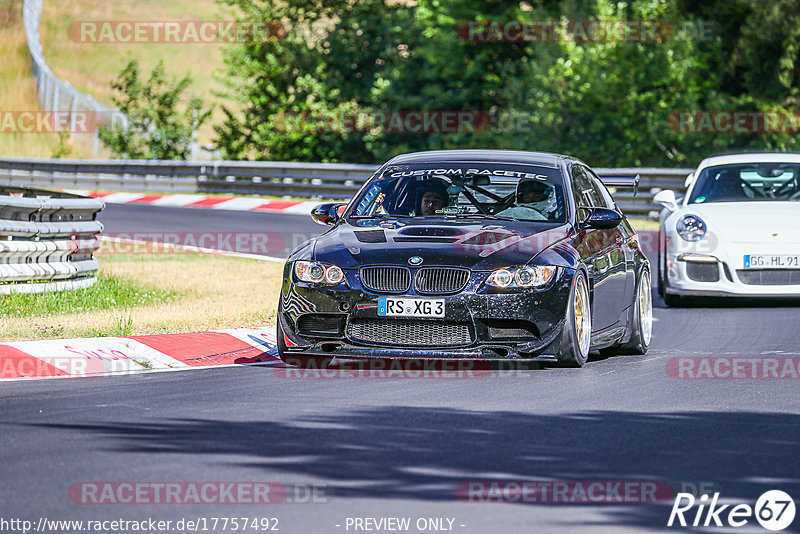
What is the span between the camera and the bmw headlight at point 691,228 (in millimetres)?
13836

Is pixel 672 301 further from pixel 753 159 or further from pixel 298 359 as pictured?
pixel 298 359

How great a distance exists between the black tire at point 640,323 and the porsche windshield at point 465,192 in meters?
1.21

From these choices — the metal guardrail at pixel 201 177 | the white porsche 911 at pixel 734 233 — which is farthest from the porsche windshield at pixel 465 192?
the metal guardrail at pixel 201 177

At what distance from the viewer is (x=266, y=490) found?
5.82 meters

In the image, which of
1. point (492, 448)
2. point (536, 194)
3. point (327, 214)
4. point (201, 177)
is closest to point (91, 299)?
point (327, 214)

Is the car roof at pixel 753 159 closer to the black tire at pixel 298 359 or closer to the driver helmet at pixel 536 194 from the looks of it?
the driver helmet at pixel 536 194

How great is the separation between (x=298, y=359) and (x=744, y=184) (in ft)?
21.4

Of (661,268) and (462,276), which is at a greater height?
(462,276)

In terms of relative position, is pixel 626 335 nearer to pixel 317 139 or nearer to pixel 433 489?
pixel 433 489

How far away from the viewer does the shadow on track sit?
6.04 metres

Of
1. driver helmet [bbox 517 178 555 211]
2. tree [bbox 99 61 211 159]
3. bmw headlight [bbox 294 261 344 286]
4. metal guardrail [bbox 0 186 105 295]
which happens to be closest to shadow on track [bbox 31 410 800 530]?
bmw headlight [bbox 294 261 344 286]

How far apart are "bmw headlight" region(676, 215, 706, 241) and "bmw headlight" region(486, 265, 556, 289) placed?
5065mm

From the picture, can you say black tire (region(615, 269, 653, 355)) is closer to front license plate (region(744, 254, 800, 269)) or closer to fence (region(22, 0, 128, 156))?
front license plate (region(744, 254, 800, 269))

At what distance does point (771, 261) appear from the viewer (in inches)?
531
